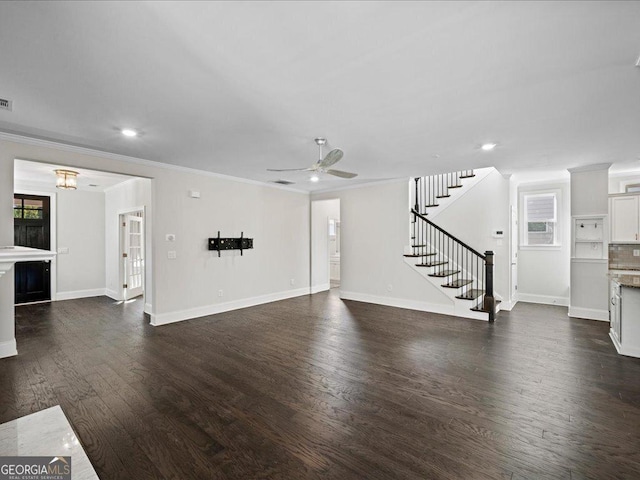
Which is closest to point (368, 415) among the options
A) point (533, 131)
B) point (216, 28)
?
point (216, 28)

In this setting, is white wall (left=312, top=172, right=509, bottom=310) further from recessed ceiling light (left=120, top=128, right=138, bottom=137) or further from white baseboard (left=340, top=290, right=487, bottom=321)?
recessed ceiling light (left=120, top=128, right=138, bottom=137)

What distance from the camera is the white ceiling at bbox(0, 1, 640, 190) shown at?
1.72 meters

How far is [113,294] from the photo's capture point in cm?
737

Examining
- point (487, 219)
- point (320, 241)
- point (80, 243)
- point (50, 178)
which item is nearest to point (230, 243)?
point (320, 241)

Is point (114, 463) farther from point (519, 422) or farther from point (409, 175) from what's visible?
point (409, 175)

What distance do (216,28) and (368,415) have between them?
9.62ft

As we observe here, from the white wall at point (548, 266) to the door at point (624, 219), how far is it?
37.1 inches

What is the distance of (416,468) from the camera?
6.14 feet

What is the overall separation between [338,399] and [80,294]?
768 centimetres

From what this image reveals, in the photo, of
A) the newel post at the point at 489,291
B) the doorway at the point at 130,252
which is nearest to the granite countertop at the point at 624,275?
the newel post at the point at 489,291

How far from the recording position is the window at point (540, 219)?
647 cm

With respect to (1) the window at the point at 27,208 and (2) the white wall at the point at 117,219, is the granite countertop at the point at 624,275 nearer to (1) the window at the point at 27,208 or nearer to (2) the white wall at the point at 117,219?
(2) the white wall at the point at 117,219

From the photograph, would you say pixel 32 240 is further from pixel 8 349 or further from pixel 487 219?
pixel 487 219

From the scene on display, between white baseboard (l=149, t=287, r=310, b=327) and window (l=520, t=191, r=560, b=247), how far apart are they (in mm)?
5413
